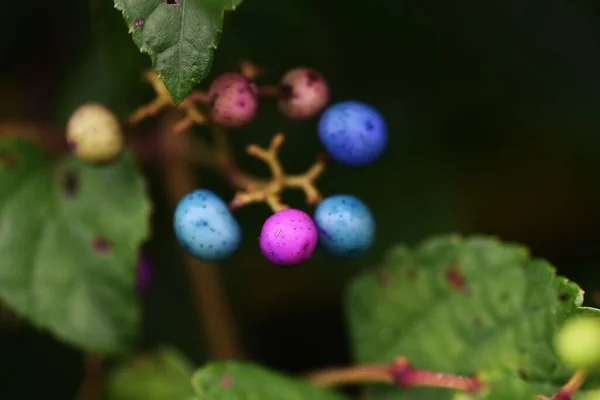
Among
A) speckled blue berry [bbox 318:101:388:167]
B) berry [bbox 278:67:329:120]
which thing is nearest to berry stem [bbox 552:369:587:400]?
speckled blue berry [bbox 318:101:388:167]

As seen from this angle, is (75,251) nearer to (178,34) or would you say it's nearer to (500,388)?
(178,34)

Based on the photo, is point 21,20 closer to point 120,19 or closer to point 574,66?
point 120,19

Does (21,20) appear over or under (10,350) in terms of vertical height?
over

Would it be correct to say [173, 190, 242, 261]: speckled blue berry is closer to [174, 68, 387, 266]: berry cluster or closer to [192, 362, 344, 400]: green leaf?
[174, 68, 387, 266]: berry cluster

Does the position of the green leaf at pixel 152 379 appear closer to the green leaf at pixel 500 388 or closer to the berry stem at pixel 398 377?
the berry stem at pixel 398 377

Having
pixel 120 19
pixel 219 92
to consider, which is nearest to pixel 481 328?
pixel 219 92
